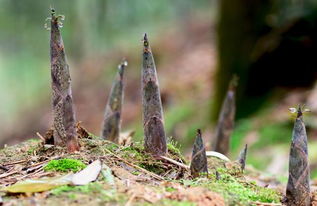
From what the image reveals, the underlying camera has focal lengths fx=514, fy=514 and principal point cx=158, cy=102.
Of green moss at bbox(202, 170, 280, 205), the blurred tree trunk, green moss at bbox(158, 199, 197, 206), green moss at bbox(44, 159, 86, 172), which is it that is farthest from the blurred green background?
green moss at bbox(158, 199, 197, 206)

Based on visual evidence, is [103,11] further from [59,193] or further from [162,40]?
[59,193]

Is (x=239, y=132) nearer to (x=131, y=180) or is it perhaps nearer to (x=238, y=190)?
(x=238, y=190)

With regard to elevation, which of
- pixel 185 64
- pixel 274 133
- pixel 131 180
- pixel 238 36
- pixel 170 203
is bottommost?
pixel 170 203

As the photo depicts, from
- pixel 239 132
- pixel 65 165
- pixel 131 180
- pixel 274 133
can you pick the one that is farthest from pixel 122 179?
pixel 239 132

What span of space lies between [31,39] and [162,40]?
8.59 m

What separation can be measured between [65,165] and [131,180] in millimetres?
439

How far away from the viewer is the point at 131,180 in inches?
125

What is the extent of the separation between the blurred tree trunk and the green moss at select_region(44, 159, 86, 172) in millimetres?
7996

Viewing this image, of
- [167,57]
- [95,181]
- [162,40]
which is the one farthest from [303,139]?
[162,40]

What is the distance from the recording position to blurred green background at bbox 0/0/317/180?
10836 mm

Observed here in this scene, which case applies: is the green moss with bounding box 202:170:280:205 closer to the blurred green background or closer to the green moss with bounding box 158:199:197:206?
the green moss with bounding box 158:199:197:206

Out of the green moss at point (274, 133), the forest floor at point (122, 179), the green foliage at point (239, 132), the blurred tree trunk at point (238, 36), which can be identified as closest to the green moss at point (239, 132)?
the green foliage at point (239, 132)

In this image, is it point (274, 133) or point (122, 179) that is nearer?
point (122, 179)

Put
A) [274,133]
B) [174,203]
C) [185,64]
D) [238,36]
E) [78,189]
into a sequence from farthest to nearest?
[185,64] → [238,36] → [274,133] → [78,189] → [174,203]
